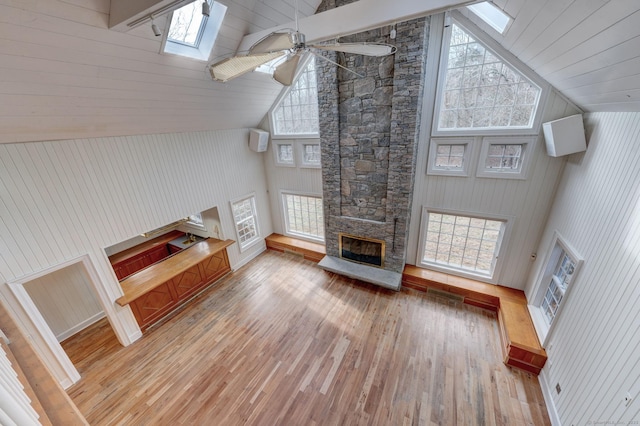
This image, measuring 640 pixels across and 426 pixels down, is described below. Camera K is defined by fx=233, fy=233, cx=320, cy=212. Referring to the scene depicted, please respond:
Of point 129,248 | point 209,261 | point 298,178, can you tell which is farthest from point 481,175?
point 129,248

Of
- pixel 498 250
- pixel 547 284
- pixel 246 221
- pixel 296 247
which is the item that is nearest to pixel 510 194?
pixel 498 250

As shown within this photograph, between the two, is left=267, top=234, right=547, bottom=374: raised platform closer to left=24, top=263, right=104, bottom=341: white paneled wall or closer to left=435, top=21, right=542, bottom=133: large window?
left=435, top=21, right=542, bottom=133: large window

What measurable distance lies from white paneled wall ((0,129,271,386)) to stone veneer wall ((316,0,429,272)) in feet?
8.49

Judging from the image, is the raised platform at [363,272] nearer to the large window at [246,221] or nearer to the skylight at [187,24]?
the large window at [246,221]

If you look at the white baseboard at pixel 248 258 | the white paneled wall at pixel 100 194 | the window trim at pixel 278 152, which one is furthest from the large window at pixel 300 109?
the white baseboard at pixel 248 258

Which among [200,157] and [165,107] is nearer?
[165,107]

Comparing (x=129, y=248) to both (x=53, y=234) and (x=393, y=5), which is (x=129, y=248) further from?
(x=393, y=5)

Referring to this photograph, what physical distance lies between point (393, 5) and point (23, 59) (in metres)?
3.72

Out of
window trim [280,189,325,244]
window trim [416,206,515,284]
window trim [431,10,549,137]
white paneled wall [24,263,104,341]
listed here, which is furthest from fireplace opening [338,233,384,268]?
white paneled wall [24,263,104,341]

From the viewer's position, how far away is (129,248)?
229 inches

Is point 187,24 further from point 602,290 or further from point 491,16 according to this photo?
point 602,290

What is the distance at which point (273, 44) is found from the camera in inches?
73.4

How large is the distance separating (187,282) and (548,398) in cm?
610

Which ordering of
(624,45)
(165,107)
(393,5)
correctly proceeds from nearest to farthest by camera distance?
(624,45)
(393,5)
(165,107)
